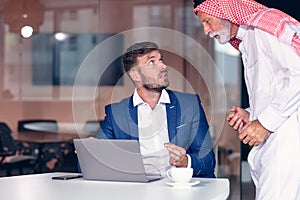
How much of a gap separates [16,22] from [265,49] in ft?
18.7

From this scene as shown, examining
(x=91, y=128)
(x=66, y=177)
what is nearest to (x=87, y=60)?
(x=91, y=128)

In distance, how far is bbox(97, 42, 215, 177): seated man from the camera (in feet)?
11.4

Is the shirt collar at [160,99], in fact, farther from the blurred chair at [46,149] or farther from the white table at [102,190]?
the blurred chair at [46,149]

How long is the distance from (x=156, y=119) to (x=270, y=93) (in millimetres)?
926

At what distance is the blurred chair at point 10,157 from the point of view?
7.66 metres

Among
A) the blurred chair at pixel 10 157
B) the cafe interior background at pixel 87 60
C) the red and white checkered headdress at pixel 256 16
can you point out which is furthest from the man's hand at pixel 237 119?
the blurred chair at pixel 10 157

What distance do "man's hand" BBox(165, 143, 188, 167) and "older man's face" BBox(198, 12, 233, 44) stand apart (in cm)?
53

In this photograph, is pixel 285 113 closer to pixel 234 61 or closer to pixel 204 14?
pixel 204 14

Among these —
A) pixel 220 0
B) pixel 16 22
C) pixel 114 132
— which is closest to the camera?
pixel 220 0

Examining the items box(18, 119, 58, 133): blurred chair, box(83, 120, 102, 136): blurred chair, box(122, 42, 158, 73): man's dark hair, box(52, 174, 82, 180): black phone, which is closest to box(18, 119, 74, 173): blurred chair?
box(18, 119, 58, 133): blurred chair

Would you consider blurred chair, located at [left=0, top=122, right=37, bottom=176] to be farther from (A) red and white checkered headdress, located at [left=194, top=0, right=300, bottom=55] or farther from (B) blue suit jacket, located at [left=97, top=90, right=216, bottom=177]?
(A) red and white checkered headdress, located at [left=194, top=0, right=300, bottom=55]

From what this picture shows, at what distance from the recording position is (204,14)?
116 inches

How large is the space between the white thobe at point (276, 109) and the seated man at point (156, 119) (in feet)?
2.00

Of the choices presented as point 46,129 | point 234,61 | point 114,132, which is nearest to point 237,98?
point 234,61
